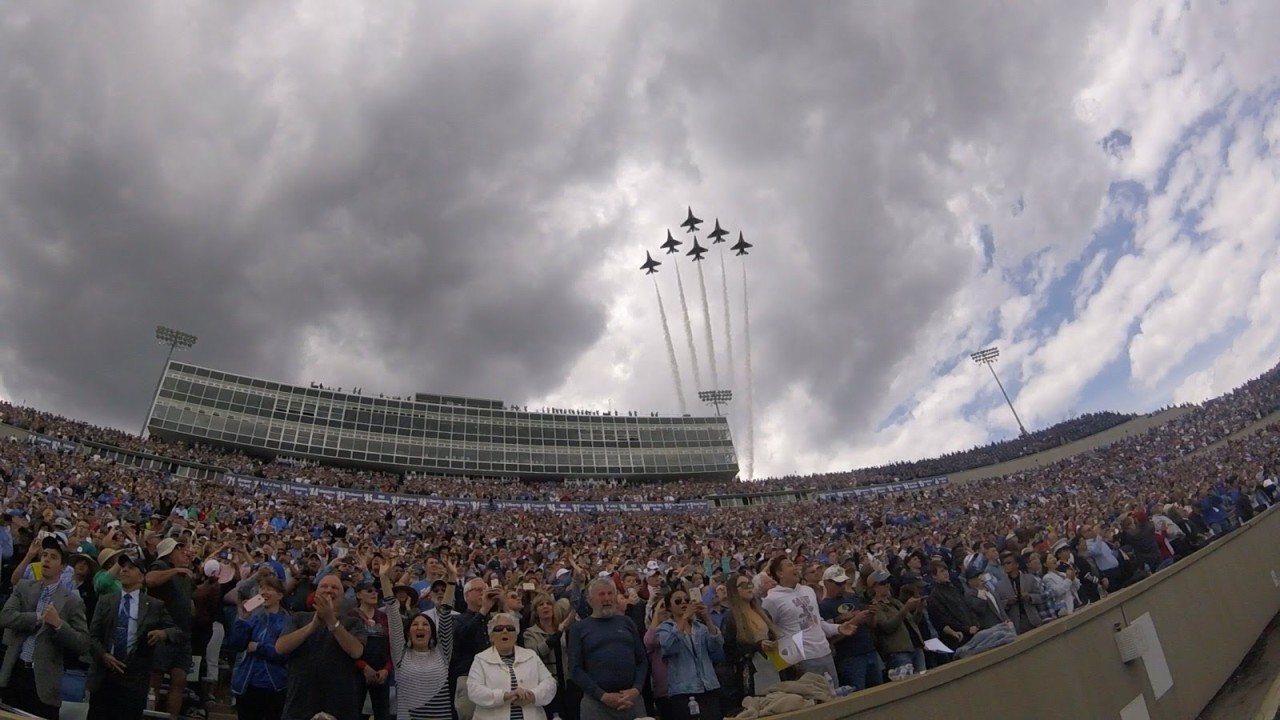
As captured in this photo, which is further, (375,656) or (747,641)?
(747,641)

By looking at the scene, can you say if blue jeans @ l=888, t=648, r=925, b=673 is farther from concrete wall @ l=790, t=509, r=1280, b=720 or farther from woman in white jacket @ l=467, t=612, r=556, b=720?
woman in white jacket @ l=467, t=612, r=556, b=720

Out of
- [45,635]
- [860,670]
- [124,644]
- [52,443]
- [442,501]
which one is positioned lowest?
[860,670]

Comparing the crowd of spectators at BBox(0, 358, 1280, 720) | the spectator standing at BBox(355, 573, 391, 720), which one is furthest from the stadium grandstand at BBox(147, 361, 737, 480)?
the spectator standing at BBox(355, 573, 391, 720)

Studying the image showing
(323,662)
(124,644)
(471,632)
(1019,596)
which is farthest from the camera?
(1019,596)

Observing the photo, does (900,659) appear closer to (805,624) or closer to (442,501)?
(805,624)

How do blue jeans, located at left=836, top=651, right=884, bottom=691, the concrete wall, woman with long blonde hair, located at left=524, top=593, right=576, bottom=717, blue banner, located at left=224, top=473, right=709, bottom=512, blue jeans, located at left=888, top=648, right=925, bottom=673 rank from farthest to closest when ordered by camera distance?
blue banner, located at left=224, top=473, right=709, bottom=512 → blue jeans, located at left=888, top=648, right=925, bottom=673 → blue jeans, located at left=836, top=651, right=884, bottom=691 → woman with long blonde hair, located at left=524, top=593, right=576, bottom=717 → the concrete wall

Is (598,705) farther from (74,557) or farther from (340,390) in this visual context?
Result: (340,390)

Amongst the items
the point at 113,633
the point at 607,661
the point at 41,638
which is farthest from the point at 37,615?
the point at 607,661

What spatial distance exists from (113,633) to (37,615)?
578 mm

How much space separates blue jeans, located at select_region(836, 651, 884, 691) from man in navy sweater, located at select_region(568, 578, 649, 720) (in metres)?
2.08

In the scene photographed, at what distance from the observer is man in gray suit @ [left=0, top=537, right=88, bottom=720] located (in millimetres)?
4957

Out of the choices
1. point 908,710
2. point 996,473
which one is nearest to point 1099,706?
point 908,710

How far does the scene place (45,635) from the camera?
5000 mm

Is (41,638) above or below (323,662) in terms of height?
above
